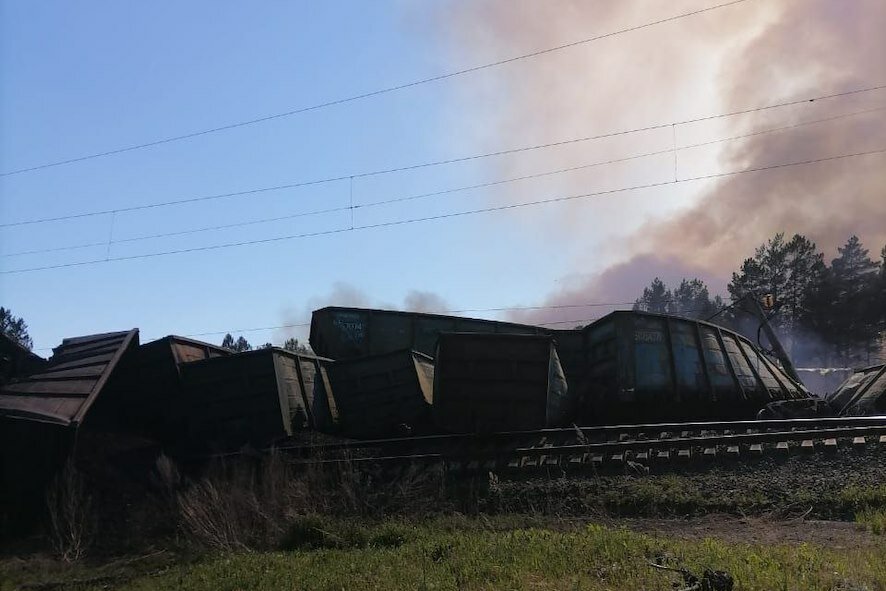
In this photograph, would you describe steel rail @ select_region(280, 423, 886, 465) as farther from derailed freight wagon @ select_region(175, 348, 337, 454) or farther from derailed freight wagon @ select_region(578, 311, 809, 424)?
derailed freight wagon @ select_region(578, 311, 809, 424)

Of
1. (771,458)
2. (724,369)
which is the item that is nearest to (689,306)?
(724,369)

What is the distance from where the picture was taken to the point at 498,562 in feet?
18.8

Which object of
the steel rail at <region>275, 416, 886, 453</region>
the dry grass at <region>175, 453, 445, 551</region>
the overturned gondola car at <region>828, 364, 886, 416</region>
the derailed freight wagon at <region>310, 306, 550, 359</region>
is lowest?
the dry grass at <region>175, 453, 445, 551</region>

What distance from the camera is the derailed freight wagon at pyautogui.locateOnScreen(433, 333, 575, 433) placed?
11047mm

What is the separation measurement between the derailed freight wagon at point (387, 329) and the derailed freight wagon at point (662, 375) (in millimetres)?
2986

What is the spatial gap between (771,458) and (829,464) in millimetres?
680

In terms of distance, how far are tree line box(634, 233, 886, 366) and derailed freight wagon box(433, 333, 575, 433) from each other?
45.9 metres

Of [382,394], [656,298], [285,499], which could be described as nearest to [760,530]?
[285,499]

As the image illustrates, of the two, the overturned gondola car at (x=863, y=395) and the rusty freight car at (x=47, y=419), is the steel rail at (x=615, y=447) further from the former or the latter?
the overturned gondola car at (x=863, y=395)

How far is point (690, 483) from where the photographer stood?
8211 millimetres

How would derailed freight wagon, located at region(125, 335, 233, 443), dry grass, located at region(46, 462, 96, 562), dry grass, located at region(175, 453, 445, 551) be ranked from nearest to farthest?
dry grass, located at region(175, 453, 445, 551) < dry grass, located at region(46, 462, 96, 562) < derailed freight wagon, located at region(125, 335, 233, 443)

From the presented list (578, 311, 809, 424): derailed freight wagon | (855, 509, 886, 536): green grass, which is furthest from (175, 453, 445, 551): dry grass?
(578, 311, 809, 424): derailed freight wagon

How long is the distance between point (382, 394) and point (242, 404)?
2.70 m

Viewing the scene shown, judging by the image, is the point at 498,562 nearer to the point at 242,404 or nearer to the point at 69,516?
the point at 69,516
